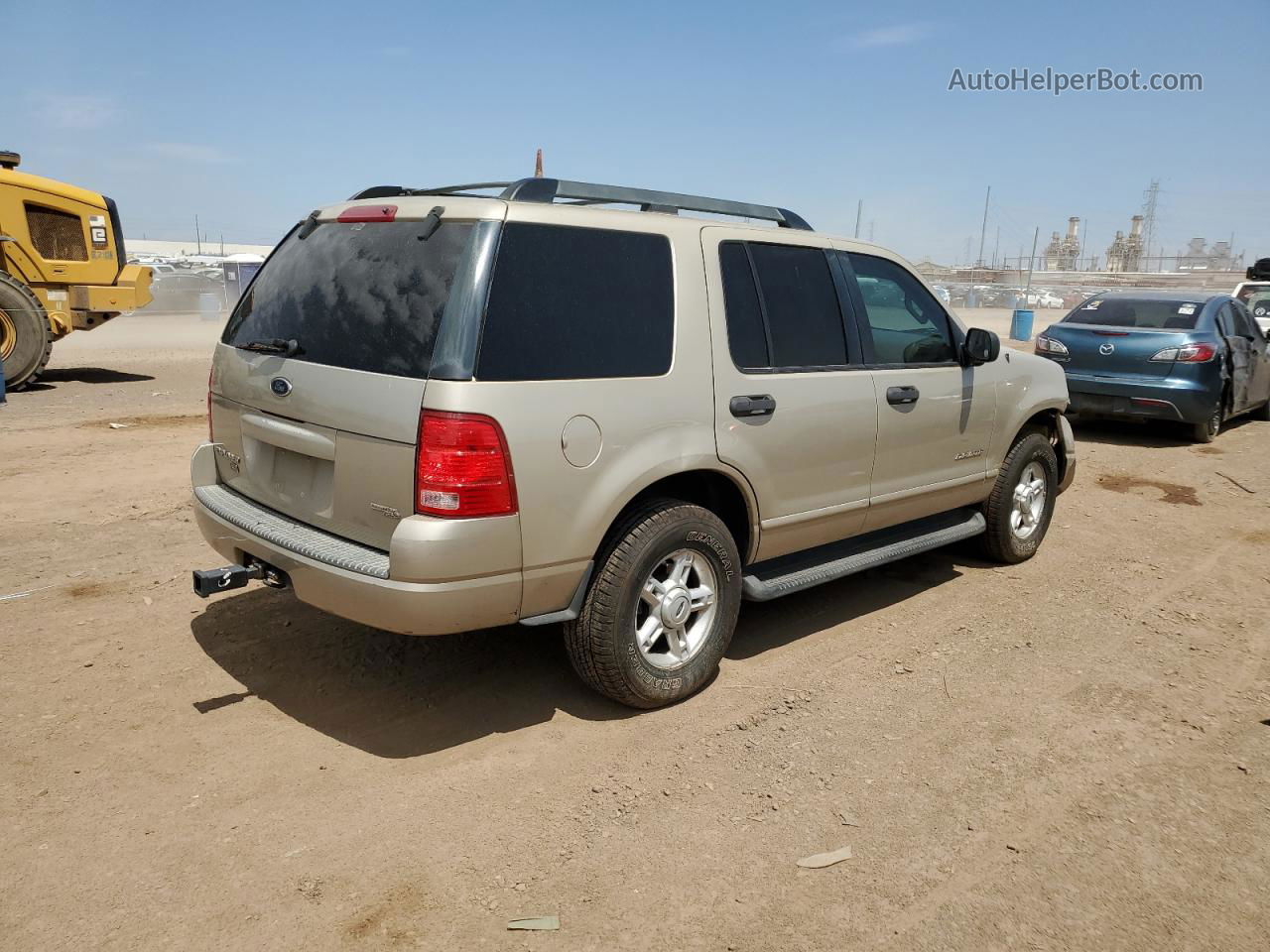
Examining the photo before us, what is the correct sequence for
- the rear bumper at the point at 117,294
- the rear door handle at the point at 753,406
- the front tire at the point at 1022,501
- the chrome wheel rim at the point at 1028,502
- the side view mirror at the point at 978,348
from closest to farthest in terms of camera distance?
1. the rear door handle at the point at 753,406
2. the side view mirror at the point at 978,348
3. the front tire at the point at 1022,501
4. the chrome wheel rim at the point at 1028,502
5. the rear bumper at the point at 117,294

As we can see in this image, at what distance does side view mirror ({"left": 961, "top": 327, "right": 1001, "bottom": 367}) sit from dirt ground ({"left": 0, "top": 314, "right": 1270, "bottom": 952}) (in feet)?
4.50

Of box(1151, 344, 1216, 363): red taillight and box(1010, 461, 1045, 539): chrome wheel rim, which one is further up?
box(1151, 344, 1216, 363): red taillight

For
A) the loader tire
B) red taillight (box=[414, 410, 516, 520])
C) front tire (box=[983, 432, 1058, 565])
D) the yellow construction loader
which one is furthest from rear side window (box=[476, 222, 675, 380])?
the yellow construction loader

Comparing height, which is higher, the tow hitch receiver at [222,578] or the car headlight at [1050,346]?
the car headlight at [1050,346]

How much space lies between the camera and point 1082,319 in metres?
11.0

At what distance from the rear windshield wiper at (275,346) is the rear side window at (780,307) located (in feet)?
5.78

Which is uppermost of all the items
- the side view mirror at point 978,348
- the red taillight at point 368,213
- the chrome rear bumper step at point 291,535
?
the red taillight at point 368,213

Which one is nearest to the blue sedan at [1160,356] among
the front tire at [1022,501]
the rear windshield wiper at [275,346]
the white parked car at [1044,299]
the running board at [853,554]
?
the front tire at [1022,501]

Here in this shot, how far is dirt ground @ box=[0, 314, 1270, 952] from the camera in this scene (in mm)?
2740

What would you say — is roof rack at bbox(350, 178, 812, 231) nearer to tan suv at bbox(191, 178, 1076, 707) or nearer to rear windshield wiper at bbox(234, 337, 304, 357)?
tan suv at bbox(191, 178, 1076, 707)

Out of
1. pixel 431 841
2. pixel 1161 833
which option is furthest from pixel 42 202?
pixel 1161 833

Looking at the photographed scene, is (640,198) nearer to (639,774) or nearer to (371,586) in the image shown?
(371,586)

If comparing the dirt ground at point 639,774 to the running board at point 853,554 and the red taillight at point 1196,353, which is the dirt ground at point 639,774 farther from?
the red taillight at point 1196,353

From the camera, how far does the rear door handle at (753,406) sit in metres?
3.99
